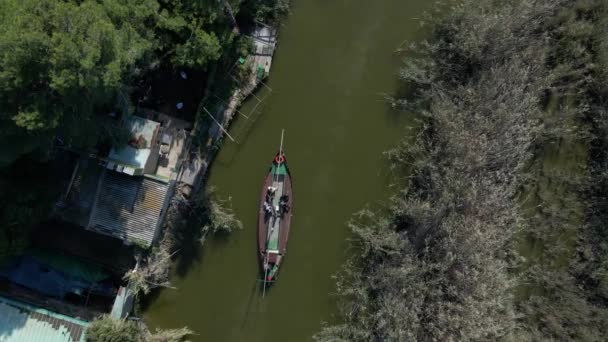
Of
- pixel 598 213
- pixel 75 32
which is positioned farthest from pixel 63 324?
pixel 598 213

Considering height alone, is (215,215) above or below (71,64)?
below

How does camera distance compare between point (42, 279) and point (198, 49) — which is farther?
point (42, 279)

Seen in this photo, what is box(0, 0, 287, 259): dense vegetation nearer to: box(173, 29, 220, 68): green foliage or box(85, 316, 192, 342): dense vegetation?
box(173, 29, 220, 68): green foliage

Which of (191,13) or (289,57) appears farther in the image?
(289,57)

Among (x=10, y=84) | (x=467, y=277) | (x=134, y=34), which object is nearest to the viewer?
(x=10, y=84)

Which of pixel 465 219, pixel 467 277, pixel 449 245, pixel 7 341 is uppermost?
pixel 465 219

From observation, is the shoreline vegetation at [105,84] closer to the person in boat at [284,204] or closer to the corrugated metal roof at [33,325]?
the corrugated metal roof at [33,325]

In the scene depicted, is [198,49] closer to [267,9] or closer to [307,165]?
[267,9]

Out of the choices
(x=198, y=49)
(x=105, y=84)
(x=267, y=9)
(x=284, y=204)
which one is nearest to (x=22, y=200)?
(x=105, y=84)

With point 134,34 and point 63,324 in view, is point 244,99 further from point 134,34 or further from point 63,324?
point 63,324
